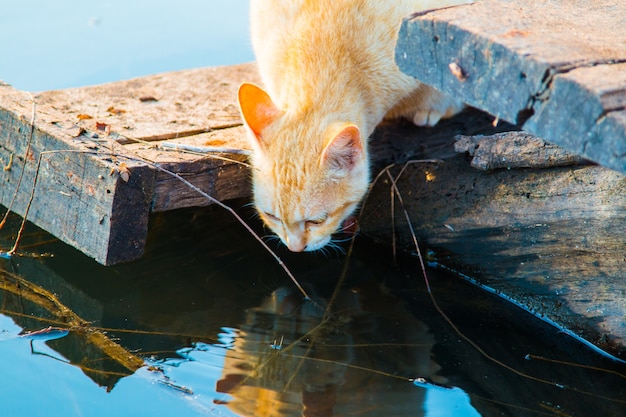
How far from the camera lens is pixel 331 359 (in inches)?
120

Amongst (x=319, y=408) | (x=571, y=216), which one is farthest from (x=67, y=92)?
(x=571, y=216)

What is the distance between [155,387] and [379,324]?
99cm

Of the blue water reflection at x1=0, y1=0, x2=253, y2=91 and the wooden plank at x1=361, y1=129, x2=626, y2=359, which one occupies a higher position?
the blue water reflection at x1=0, y1=0, x2=253, y2=91

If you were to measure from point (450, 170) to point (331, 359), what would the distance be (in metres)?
1.09

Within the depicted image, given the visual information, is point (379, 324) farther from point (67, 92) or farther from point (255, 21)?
point (67, 92)

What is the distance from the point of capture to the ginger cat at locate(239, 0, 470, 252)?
3.08 meters

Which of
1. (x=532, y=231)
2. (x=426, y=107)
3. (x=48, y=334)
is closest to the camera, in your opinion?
(x=48, y=334)

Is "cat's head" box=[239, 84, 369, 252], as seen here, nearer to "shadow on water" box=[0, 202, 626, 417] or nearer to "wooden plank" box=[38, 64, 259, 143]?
"shadow on water" box=[0, 202, 626, 417]

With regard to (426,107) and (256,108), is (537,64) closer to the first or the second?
(256,108)

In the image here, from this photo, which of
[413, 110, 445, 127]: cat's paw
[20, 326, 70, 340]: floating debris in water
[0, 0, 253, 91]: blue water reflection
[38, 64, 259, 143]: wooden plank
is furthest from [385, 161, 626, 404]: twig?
[0, 0, 253, 91]: blue water reflection

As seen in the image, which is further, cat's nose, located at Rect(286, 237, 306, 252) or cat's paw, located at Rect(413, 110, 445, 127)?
cat's paw, located at Rect(413, 110, 445, 127)

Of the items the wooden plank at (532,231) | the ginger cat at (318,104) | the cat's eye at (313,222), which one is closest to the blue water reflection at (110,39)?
the ginger cat at (318,104)

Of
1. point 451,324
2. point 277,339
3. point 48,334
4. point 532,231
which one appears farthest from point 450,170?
point 48,334

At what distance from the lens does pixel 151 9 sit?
6.66 meters
